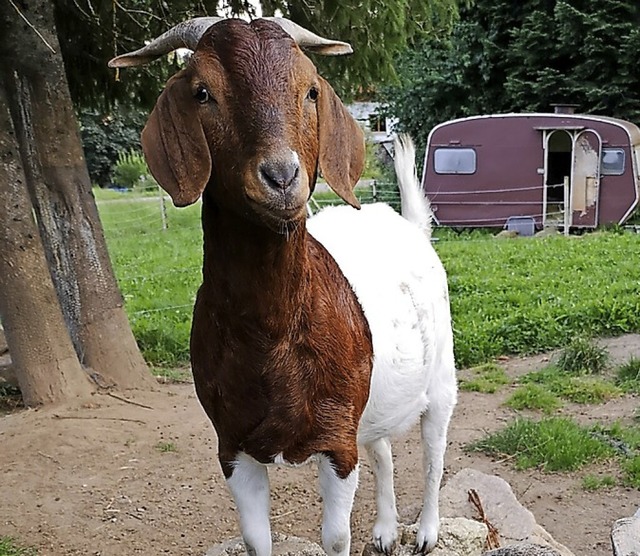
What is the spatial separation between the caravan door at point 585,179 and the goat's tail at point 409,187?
11807 millimetres

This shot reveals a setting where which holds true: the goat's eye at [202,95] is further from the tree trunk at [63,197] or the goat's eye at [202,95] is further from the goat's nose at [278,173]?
the tree trunk at [63,197]

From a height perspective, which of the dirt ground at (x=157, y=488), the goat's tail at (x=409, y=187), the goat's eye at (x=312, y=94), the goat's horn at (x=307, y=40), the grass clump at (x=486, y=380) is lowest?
the grass clump at (x=486, y=380)

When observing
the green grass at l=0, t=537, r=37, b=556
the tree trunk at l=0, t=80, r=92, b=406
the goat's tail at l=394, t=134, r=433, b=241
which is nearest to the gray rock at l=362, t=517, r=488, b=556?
the goat's tail at l=394, t=134, r=433, b=241

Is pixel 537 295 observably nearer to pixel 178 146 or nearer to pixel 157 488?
pixel 157 488

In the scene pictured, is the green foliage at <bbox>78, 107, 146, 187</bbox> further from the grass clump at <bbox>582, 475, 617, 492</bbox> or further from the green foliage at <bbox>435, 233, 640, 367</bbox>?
the grass clump at <bbox>582, 475, 617, 492</bbox>

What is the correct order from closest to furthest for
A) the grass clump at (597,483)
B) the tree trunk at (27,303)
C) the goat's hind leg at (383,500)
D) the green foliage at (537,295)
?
the goat's hind leg at (383,500), the grass clump at (597,483), the tree trunk at (27,303), the green foliage at (537,295)

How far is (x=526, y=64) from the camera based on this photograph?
720 inches

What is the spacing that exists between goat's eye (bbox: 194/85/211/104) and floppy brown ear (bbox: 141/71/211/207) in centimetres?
2

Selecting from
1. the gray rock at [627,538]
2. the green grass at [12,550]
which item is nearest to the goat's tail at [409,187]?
the gray rock at [627,538]

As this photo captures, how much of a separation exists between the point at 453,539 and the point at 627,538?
0.85 metres

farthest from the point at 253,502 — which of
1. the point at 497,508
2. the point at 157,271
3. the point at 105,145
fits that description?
the point at 105,145

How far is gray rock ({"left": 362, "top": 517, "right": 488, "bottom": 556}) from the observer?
11.9ft

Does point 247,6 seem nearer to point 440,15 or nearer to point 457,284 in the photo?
point 440,15

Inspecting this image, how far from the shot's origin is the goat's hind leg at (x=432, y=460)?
370 centimetres
